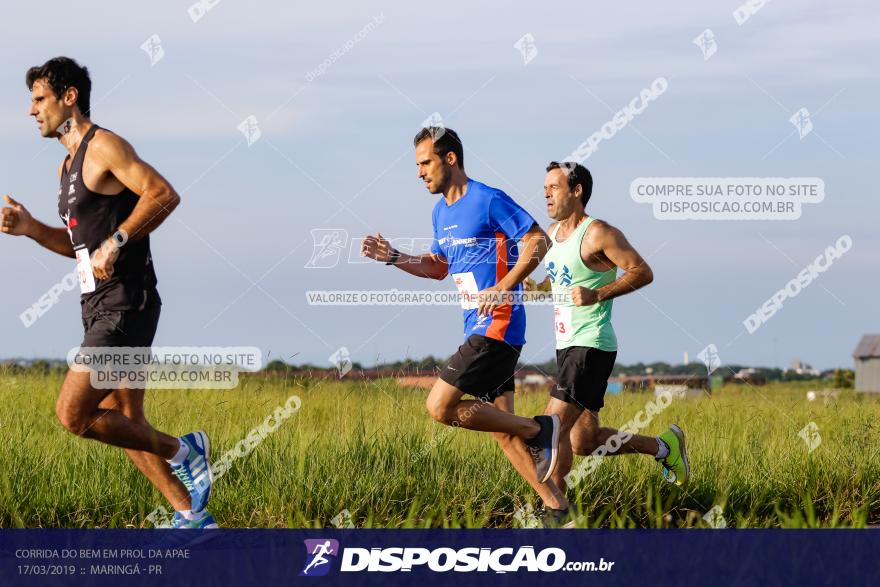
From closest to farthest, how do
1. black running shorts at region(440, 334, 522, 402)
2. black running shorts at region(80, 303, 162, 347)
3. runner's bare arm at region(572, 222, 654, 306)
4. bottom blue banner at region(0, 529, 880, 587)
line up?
bottom blue banner at region(0, 529, 880, 587) < black running shorts at region(80, 303, 162, 347) < black running shorts at region(440, 334, 522, 402) < runner's bare arm at region(572, 222, 654, 306)

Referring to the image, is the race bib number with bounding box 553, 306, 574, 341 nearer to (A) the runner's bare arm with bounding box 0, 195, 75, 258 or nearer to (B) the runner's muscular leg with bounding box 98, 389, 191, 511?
(B) the runner's muscular leg with bounding box 98, 389, 191, 511

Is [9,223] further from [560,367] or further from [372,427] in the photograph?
[560,367]

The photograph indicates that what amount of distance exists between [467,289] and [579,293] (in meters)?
0.72

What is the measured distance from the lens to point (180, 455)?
722 cm

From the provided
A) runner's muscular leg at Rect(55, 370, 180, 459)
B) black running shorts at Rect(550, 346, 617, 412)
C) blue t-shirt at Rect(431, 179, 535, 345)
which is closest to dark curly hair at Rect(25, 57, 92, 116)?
runner's muscular leg at Rect(55, 370, 180, 459)

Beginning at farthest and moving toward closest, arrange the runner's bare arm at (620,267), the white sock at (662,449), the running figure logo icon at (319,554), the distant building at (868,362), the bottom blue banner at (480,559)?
the distant building at (868,362), the white sock at (662,449), the runner's bare arm at (620,267), the running figure logo icon at (319,554), the bottom blue banner at (480,559)

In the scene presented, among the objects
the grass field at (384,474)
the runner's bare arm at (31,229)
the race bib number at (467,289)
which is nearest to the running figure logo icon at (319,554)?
the grass field at (384,474)

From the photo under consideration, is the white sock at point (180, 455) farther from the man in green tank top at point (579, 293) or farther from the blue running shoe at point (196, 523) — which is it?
the man in green tank top at point (579, 293)

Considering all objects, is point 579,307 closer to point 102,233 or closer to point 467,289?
point 467,289

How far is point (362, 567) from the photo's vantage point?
21.3 feet

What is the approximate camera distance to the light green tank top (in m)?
7.61

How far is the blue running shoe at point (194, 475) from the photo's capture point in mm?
7270

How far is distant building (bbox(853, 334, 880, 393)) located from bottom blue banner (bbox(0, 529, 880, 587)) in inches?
1754

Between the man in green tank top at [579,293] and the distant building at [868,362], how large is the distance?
4412cm
